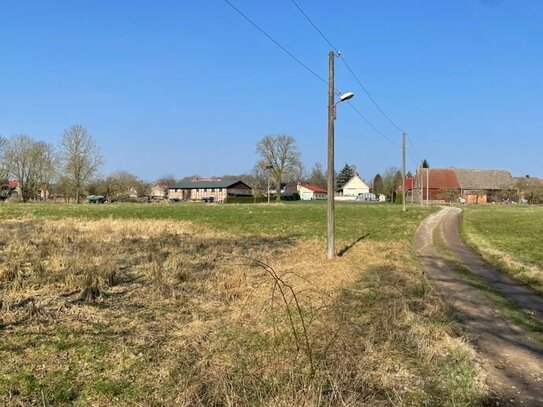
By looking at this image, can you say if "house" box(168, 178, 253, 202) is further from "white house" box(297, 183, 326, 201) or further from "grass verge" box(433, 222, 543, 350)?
"grass verge" box(433, 222, 543, 350)

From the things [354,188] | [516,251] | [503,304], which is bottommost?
[503,304]

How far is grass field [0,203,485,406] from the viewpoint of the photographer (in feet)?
16.4

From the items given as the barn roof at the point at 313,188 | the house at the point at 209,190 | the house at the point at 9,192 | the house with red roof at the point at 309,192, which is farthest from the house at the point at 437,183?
the house at the point at 9,192

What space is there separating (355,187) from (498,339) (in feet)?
488

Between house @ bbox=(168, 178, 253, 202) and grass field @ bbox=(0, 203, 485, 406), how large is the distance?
425ft

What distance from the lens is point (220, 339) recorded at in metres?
6.84

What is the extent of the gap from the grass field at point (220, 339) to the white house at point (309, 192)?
149002mm

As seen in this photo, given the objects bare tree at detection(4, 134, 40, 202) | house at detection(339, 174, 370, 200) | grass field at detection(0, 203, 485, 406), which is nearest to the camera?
grass field at detection(0, 203, 485, 406)

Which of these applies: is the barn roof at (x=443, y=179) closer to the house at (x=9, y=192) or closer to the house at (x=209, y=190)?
the house at (x=209, y=190)

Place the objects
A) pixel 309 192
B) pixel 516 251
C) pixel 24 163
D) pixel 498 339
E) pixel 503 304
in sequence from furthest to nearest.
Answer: pixel 309 192, pixel 24 163, pixel 516 251, pixel 503 304, pixel 498 339

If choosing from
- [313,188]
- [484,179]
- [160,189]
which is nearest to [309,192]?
[313,188]

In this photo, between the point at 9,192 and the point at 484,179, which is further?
the point at 484,179

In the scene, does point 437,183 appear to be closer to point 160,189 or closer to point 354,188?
point 354,188

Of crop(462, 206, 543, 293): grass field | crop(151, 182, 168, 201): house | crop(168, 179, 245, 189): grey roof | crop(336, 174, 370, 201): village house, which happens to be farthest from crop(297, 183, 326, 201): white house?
crop(462, 206, 543, 293): grass field
